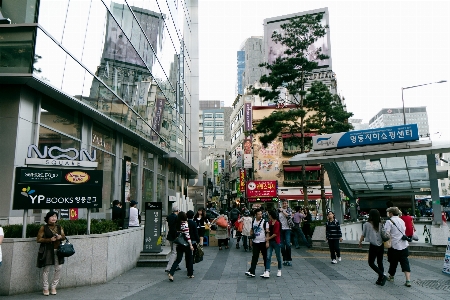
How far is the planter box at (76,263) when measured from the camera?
7355 millimetres

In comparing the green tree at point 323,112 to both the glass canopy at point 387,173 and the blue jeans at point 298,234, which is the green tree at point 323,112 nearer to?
the glass canopy at point 387,173

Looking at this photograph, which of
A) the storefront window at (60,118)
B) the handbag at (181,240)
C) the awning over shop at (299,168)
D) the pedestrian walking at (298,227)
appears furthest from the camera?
the awning over shop at (299,168)

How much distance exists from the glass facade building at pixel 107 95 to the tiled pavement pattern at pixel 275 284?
13.2ft

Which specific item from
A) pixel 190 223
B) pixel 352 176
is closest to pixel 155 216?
pixel 190 223

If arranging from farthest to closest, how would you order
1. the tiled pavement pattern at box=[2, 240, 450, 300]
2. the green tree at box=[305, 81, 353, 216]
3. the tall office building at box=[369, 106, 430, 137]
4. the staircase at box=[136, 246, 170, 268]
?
the tall office building at box=[369, 106, 430, 137] < the green tree at box=[305, 81, 353, 216] < the staircase at box=[136, 246, 170, 268] < the tiled pavement pattern at box=[2, 240, 450, 300]

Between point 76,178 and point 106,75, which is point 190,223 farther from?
point 106,75

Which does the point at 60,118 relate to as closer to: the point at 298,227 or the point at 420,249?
the point at 298,227

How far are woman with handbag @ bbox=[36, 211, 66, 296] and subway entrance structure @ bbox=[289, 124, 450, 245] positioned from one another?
33.9 feet

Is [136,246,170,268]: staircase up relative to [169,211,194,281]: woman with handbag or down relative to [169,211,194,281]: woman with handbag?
down

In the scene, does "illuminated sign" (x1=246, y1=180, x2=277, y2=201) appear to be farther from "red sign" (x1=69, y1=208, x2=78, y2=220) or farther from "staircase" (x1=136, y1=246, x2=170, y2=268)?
"red sign" (x1=69, y1=208, x2=78, y2=220)

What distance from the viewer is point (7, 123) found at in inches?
394

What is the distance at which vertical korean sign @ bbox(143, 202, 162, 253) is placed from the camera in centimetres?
1125

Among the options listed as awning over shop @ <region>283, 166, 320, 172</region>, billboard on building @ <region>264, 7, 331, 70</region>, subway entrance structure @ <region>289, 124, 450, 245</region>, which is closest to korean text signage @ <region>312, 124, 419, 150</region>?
subway entrance structure @ <region>289, 124, 450, 245</region>

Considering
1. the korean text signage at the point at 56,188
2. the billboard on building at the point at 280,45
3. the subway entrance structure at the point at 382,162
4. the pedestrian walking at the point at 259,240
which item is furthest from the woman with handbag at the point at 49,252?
the billboard on building at the point at 280,45
